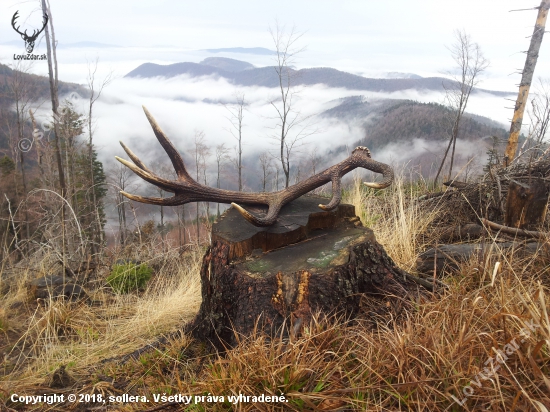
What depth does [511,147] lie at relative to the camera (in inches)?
378

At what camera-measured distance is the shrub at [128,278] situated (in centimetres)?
497

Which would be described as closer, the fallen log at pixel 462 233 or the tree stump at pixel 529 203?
the tree stump at pixel 529 203

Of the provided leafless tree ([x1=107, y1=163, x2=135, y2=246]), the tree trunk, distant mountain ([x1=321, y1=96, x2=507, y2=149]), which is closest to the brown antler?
leafless tree ([x1=107, y1=163, x2=135, y2=246])

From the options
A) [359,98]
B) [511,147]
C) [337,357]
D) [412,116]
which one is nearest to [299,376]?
[337,357]

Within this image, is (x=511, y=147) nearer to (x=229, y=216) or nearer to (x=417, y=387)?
(x=229, y=216)

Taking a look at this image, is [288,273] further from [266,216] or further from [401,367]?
[401,367]

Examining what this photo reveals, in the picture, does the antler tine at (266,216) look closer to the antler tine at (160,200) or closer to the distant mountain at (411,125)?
the antler tine at (160,200)

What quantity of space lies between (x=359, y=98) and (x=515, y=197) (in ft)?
293

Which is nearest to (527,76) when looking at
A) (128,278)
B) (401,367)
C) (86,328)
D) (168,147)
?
(168,147)

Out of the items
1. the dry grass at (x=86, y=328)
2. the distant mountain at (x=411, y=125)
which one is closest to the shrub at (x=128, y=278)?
the dry grass at (x=86, y=328)

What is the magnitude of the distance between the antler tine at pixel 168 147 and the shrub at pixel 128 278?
7.72 feet

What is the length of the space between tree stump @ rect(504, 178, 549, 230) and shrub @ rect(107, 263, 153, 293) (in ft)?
14.4

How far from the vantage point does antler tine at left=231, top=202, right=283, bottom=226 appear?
2467 mm

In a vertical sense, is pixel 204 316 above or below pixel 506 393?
below
